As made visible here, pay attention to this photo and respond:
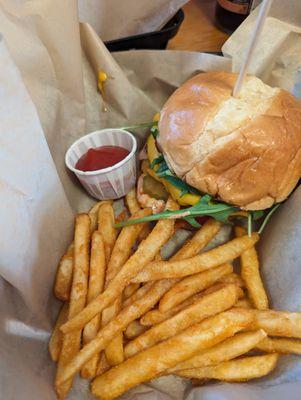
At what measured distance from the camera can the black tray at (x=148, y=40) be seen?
2049 millimetres

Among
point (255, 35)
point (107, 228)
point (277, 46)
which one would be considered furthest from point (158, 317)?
point (277, 46)

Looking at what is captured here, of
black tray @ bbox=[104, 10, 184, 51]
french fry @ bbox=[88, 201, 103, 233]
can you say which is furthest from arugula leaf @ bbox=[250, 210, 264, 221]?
black tray @ bbox=[104, 10, 184, 51]

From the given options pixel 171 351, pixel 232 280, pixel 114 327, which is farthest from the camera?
pixel 232 280

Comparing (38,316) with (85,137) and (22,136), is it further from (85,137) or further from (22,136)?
(85,137)

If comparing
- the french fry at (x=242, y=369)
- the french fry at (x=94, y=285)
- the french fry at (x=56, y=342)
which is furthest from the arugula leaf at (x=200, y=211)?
the french fry at (x=242, y=369)

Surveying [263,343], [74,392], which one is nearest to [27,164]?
[74,392]

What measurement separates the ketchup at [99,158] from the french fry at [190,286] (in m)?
0.71

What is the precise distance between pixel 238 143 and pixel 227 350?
74 cm

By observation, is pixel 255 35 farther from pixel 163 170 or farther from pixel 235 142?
pixel 163 170

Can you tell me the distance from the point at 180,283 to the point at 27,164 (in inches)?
28.0

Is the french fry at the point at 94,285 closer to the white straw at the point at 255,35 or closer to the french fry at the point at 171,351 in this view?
the french fry at the point at 171,351

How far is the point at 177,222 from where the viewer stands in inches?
67.2

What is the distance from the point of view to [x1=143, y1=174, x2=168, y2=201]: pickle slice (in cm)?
171

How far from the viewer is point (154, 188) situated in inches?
68.6
